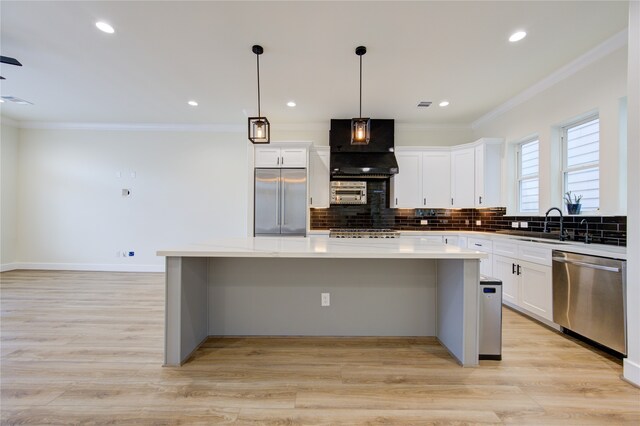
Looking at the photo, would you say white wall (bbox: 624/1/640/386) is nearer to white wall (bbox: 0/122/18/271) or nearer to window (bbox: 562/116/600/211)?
window (bbox: 562/116/600/211)

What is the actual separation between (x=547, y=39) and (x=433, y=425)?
3454mm

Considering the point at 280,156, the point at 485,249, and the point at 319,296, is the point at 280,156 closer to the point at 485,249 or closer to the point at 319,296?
the point at 319,296

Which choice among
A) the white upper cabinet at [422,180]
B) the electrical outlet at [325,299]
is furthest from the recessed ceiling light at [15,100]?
the white upper cabinet at [422,180]

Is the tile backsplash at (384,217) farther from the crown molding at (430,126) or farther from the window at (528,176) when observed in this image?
the crown molding at (430,126)

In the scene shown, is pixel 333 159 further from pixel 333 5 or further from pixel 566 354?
pixel 566 354

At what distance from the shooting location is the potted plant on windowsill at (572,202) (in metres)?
3.08

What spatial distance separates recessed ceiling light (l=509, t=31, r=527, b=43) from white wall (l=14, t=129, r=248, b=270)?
14.3ft

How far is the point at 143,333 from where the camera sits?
270cm

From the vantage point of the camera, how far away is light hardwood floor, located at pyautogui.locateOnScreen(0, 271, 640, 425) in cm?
160

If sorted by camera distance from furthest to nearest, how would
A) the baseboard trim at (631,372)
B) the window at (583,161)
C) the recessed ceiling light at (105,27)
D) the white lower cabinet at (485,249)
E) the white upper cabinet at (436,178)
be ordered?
the white upper cabinet at (436,178) < the white lower cabinet at (485,249) < the window at (583,161) < the recessed ceiling light at (105,27) < the baseboard trim at (631,372)

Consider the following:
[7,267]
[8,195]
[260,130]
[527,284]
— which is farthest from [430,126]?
[7,267]

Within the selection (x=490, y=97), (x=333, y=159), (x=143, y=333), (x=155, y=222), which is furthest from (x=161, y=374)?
(x=490, y=97)

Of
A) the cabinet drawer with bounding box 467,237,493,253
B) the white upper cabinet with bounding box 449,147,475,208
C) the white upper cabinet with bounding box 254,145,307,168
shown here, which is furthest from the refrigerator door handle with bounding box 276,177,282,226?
the cabinet drawer with bounding box 467,237,493,253

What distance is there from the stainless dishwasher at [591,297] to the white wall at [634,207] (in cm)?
27
